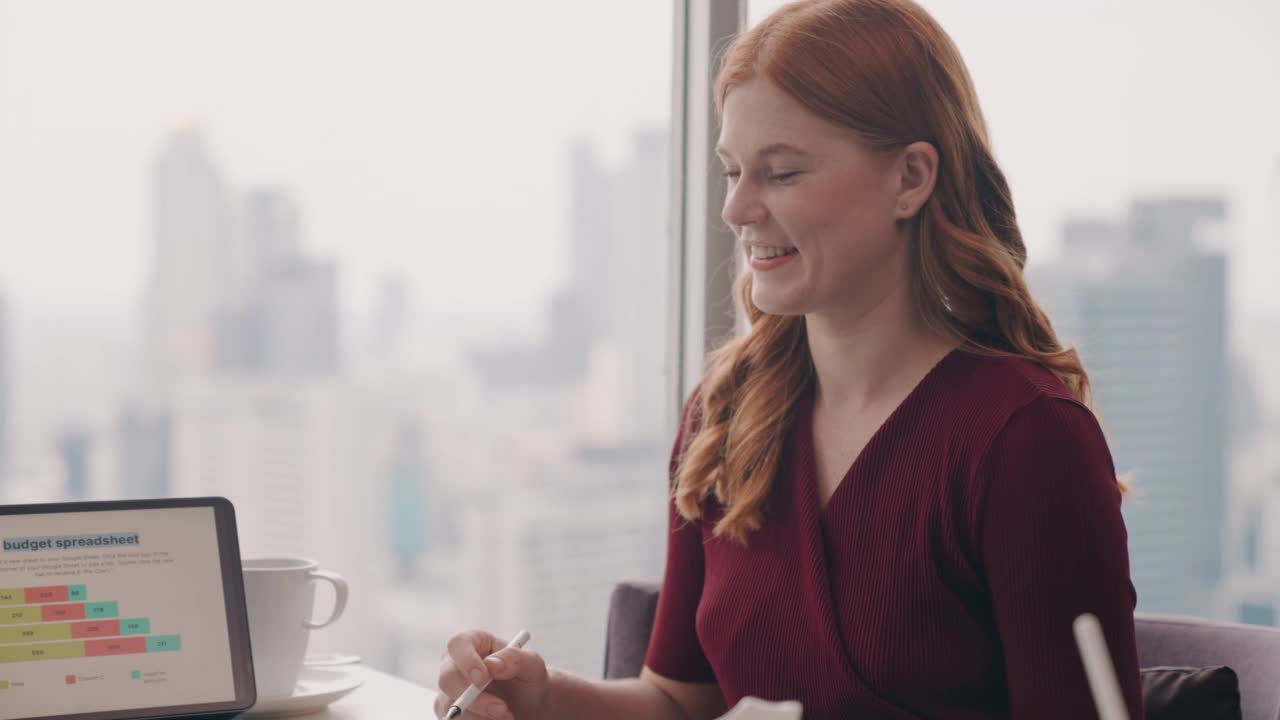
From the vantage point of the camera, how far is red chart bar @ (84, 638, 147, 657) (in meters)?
1.09

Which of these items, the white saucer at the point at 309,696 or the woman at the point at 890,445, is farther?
the white saucer at the point at 309,696

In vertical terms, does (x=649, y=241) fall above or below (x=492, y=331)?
above

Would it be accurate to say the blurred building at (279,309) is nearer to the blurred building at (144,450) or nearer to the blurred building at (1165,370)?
the blurred building at (144,450)

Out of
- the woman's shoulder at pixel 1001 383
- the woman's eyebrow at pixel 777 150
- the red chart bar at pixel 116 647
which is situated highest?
the woman's eyebrow at pixel 777 150

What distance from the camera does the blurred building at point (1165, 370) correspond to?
1.91m

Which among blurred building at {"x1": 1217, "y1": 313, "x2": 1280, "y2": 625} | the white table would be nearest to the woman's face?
the white table

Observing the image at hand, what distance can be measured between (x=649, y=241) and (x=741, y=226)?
962 millimetres

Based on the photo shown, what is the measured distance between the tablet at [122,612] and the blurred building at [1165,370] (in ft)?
4.48

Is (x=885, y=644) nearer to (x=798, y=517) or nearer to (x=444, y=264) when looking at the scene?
(x=798, y=517)

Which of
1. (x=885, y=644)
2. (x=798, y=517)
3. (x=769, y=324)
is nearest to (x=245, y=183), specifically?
(x=769, y=324)

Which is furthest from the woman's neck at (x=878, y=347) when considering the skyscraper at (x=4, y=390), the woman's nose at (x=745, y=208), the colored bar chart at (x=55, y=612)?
the skyscraper at (x=4, y=390)

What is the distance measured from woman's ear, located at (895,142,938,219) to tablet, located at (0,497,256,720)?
0.73 m

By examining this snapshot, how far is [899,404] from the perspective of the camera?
1.19 m

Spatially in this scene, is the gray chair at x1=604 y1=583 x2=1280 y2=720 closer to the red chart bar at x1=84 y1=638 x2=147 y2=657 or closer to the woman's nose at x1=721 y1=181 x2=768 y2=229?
the woman's nose at x1=721 y1=181 x2=768 y2=229
